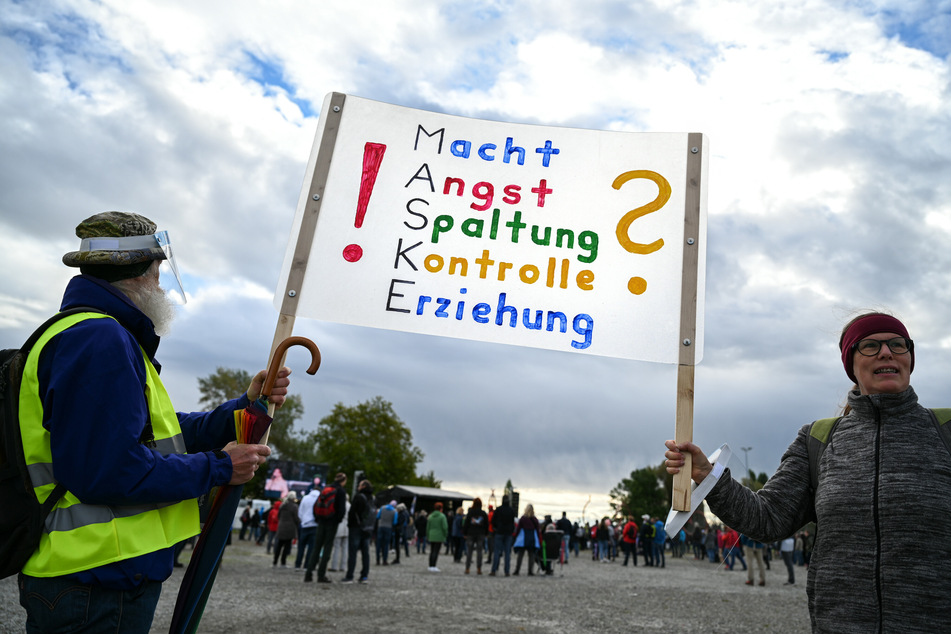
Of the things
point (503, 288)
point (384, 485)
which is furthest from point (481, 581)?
point (384, 485)

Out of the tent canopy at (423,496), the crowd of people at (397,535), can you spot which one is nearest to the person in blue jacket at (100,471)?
the crowd of people at (397,535)

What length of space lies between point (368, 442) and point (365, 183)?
4765cm

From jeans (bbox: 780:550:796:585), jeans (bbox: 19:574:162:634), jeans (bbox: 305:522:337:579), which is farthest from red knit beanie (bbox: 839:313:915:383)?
jeans (bbox: 780:550:796:585)

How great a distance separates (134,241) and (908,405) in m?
2.69

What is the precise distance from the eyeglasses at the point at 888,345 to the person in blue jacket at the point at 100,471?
2268 mm

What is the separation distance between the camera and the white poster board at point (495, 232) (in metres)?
3.21

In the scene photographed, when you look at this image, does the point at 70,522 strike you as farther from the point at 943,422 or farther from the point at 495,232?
the point at 943,422

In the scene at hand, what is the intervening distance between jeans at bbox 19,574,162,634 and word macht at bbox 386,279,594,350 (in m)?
1.68

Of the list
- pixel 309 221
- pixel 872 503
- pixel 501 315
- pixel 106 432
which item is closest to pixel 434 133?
pixel 309 221

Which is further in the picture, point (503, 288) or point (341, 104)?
point (341, 104)

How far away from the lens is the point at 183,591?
239 cm

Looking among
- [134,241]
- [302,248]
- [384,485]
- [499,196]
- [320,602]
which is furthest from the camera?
[384,485]

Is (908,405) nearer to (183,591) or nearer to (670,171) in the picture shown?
(670,171)

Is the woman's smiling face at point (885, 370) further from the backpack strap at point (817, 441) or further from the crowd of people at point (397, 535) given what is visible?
the crowd of people at point (397, 535)
